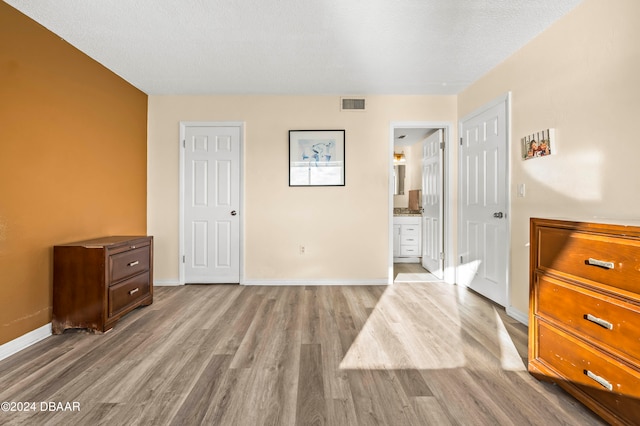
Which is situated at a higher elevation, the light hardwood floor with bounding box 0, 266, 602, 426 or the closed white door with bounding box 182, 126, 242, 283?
the closed white door with bounding box 182, 126, 242, 283

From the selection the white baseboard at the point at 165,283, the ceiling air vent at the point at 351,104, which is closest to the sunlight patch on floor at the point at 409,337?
the ceiling air vent at the point at 351,104

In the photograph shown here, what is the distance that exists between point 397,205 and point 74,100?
5422mm

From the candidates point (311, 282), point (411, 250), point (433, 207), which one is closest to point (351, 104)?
point (433, 207)

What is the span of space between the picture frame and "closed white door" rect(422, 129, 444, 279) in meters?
1.40

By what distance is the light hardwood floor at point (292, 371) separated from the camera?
1536 millimetres

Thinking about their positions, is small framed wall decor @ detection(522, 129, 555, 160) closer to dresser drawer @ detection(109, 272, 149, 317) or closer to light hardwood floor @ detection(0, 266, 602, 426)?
light hardwood floor @ detection(0, 266, 602, 426)

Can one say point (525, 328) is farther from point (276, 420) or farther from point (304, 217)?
point (304, 217)

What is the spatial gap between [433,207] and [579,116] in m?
2.41

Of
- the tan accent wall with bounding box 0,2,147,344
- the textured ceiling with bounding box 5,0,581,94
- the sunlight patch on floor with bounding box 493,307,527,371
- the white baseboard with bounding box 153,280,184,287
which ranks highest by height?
the textured ceiling with bounding box 5,0,581,94

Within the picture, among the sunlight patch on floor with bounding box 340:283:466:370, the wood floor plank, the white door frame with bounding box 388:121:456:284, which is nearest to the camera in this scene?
the wood floor plank

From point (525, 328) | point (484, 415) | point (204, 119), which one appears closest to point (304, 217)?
point (204, 119)

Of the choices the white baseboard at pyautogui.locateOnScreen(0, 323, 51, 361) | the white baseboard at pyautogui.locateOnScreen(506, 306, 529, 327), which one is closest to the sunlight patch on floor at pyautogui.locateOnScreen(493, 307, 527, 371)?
the white baseboard at pyautogui.locateOnScreen(506, 306, 529, 327)

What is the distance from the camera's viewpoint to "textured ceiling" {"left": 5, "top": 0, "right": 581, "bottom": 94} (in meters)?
2.27

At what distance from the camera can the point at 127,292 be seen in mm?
2824
